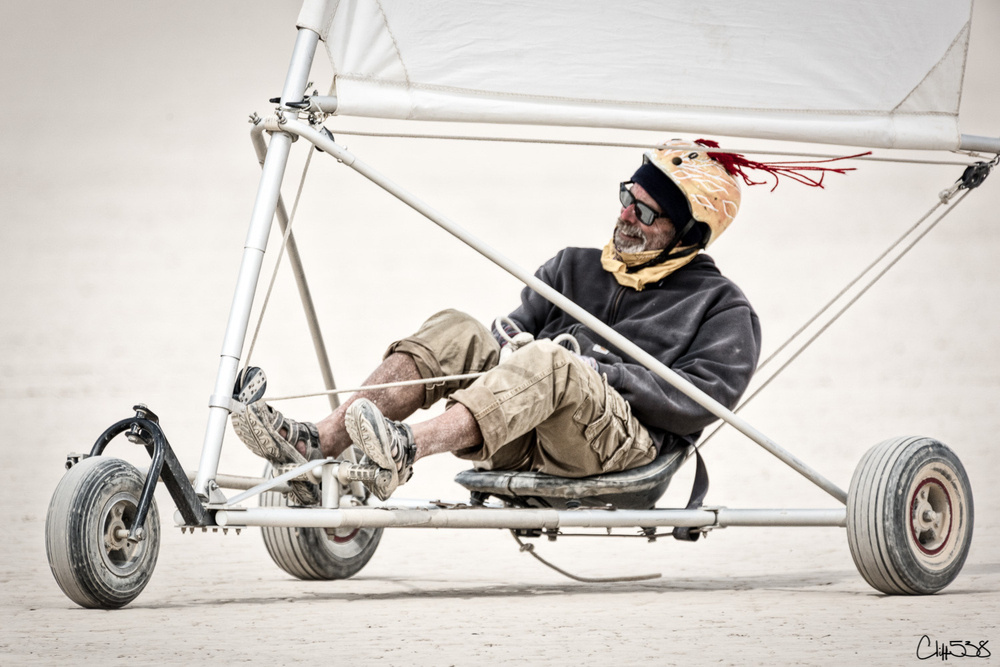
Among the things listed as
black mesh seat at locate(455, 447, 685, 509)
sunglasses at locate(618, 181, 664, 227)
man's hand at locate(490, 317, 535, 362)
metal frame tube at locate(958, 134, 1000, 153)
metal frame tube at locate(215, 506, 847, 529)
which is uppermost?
metal frame tube at locate(958, 134, 1000, 153)

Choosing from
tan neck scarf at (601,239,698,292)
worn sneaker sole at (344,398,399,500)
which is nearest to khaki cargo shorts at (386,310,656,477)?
worn sneaker sole at (344,398,399,500)

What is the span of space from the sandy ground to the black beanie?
1104mm

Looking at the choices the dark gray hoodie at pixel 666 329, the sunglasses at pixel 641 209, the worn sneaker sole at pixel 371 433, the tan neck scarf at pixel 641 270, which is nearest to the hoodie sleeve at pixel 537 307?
the dark gray hoodie at pixel 666 329

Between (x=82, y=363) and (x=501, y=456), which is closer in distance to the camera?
(x=501, y=456)

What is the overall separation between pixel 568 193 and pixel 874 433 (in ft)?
17.9

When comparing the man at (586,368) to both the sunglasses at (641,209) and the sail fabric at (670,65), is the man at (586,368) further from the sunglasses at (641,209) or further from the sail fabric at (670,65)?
the sail fabric at (670,65)

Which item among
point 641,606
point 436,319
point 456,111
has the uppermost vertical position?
point 456,111

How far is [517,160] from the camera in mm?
15203

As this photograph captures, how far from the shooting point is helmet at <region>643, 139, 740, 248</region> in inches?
156

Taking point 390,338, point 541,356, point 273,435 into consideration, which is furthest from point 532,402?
point 390,338

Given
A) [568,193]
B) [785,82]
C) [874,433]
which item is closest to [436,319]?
[785,82]

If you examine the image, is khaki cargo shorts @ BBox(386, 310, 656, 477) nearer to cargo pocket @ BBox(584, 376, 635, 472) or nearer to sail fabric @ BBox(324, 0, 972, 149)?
cargo pocket @ BBox(584, 376, 635, 472)

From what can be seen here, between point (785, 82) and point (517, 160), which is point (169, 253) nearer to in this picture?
point (517, 160)

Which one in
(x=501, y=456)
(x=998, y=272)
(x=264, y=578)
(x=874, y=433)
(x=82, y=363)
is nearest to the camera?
(x=501, y=456)
